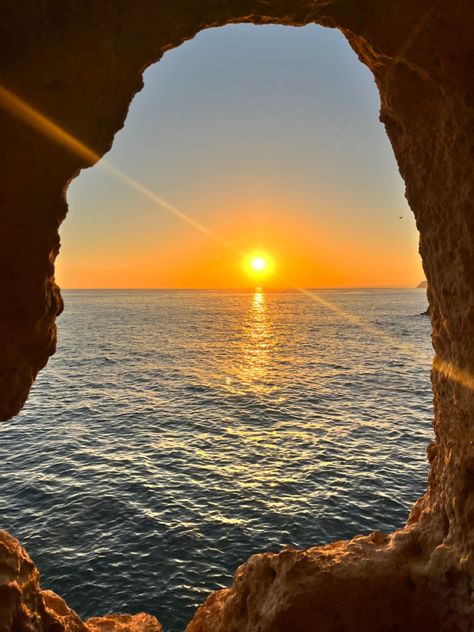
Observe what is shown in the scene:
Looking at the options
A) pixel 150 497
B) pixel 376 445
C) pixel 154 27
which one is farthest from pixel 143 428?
pixel 154 27

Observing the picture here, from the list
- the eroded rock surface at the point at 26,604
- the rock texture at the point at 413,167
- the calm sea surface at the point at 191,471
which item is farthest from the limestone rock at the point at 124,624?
the calm sea surface at the point at 191,471

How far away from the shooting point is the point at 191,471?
24828 mm

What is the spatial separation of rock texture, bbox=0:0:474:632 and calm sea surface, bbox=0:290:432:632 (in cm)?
695

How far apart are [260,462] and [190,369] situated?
94.6 ft

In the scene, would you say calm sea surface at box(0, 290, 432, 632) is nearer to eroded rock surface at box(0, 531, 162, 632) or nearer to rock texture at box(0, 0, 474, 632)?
eroded rock surface at box(0, 531, 162, 632)

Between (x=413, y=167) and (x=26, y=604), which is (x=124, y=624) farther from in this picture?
(x=413, y=167)

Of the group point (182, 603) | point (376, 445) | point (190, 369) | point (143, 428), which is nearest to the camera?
point (182, 603)

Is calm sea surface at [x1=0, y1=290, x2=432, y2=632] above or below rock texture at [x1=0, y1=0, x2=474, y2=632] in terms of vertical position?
below

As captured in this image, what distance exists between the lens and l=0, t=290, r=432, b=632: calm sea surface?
1728 cm

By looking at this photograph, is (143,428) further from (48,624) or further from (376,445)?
(48,624)

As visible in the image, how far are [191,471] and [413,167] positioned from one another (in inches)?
768

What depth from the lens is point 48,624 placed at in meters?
9.70

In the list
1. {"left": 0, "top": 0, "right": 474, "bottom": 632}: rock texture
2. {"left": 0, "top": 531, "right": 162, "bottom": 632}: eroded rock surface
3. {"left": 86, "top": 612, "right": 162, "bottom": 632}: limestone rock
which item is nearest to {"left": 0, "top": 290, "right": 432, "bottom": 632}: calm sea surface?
{"left": 86, "top": 612, "right": 162, "bottom": 632}: limestone rock

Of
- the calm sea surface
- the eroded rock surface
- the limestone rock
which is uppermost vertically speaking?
the eroded rock surface
